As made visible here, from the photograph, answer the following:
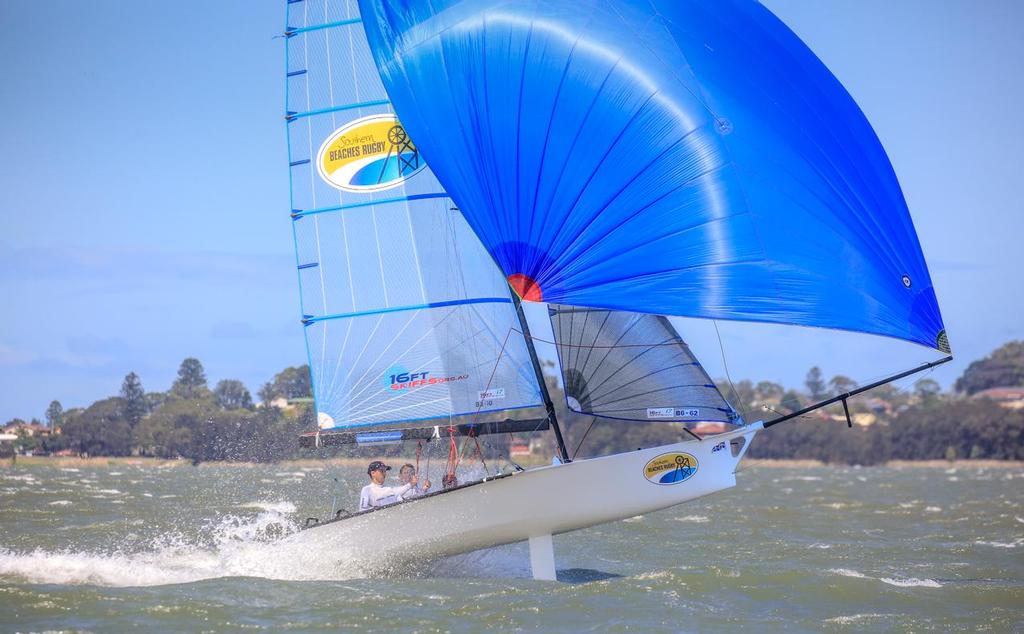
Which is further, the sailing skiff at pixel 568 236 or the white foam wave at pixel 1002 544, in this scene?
the white foam wave at pixel 1002 544

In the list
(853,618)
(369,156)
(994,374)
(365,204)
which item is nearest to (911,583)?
(853,618)

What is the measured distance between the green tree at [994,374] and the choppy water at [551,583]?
371 feet

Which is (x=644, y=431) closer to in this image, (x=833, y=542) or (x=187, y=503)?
(x=187, y=503)

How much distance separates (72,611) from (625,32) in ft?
21.3

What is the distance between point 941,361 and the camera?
10.4 m

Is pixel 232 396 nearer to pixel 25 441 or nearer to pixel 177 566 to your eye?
pixel 25 441

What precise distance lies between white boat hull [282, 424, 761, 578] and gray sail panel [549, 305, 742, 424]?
0.41 m

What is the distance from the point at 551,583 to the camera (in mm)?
11117

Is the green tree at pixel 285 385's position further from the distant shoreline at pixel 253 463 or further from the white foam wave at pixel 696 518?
the white foam wave at pixel 696 518

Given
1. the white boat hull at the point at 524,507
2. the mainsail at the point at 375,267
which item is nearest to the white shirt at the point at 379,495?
the white boat hull at the point at 524,507

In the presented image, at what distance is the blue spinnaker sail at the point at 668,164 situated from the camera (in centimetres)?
1025

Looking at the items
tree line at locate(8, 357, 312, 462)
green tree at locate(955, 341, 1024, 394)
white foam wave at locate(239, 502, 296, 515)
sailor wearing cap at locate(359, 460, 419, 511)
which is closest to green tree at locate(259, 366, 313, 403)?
tree line at locate(8, 357, 312, 462)

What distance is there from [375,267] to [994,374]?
404 feet

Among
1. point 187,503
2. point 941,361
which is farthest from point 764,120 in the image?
point 187,503
